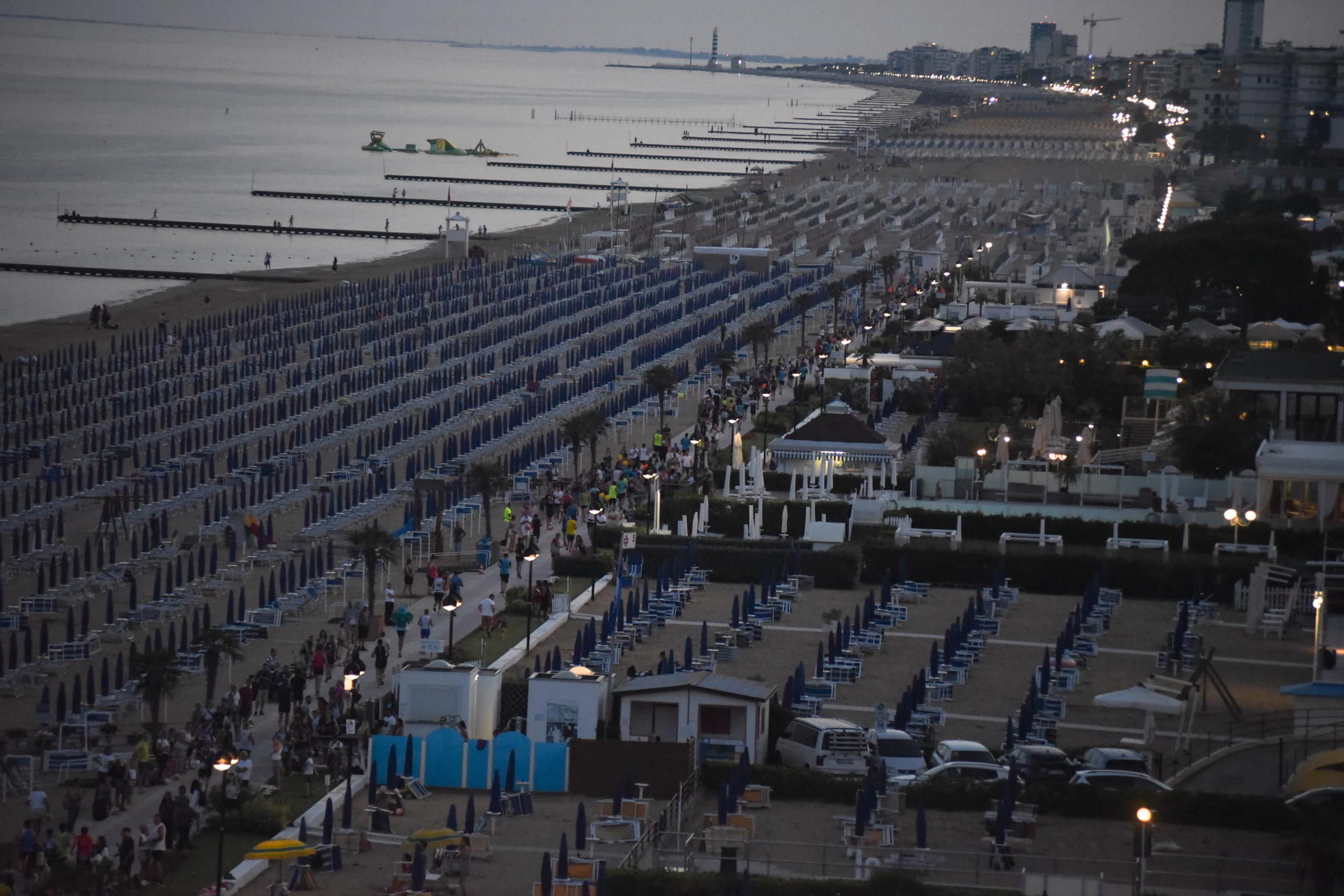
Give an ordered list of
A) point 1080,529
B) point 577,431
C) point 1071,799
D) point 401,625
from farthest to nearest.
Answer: point 577,431, point 1080,529, point 401,625, point 1071,799

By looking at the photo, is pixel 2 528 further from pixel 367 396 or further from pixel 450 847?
pixel 450 847

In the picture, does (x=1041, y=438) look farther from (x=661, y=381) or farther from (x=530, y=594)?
(x=530, y=594)

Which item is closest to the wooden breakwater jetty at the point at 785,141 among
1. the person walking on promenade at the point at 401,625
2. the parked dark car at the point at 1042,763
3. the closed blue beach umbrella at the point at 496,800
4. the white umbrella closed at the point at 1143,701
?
the person walking on promenade at the point at 401,625

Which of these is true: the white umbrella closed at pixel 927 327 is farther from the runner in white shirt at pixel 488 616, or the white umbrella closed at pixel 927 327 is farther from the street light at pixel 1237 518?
the runner in white shirt at pixel 488 616

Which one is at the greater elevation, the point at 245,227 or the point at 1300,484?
the point at 245,227

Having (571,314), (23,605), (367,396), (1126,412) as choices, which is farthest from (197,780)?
(571,314)

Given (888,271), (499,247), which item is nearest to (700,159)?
(499,247)

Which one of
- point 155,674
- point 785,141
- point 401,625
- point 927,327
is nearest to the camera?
point 155,674

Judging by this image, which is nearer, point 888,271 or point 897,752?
point 897,752
